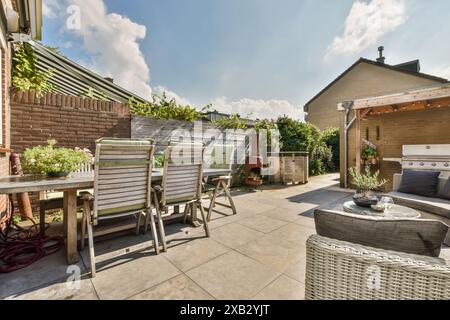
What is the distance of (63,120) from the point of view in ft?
12.6

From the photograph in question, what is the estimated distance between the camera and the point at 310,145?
8.36 meters

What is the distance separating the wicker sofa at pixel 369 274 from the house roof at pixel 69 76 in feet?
18.7

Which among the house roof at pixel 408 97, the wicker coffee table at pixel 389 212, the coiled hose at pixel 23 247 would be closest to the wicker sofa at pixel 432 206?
the wicker coffee table at pixel 389 212

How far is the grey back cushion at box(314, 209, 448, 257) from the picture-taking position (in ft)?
3.43

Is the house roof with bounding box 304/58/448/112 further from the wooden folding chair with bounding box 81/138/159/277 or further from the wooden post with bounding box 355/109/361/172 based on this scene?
the wooden folding chair with bounding box 81/138/159/277

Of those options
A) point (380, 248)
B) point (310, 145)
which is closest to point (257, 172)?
point (310, 145)

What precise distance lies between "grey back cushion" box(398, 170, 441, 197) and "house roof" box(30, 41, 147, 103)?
6677 mm

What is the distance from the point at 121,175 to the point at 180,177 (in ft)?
2.34

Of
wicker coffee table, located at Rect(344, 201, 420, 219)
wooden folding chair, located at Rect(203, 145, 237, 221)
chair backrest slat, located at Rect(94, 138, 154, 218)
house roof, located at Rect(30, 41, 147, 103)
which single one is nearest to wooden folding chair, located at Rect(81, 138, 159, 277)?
chair backrest slat, located at Rect(94, 138, 154, 218)

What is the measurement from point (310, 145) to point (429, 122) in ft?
11.6

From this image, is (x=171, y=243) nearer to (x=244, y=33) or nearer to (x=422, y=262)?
(x=422, y=262)

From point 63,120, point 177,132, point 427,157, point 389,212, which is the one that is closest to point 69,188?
point 63,120
